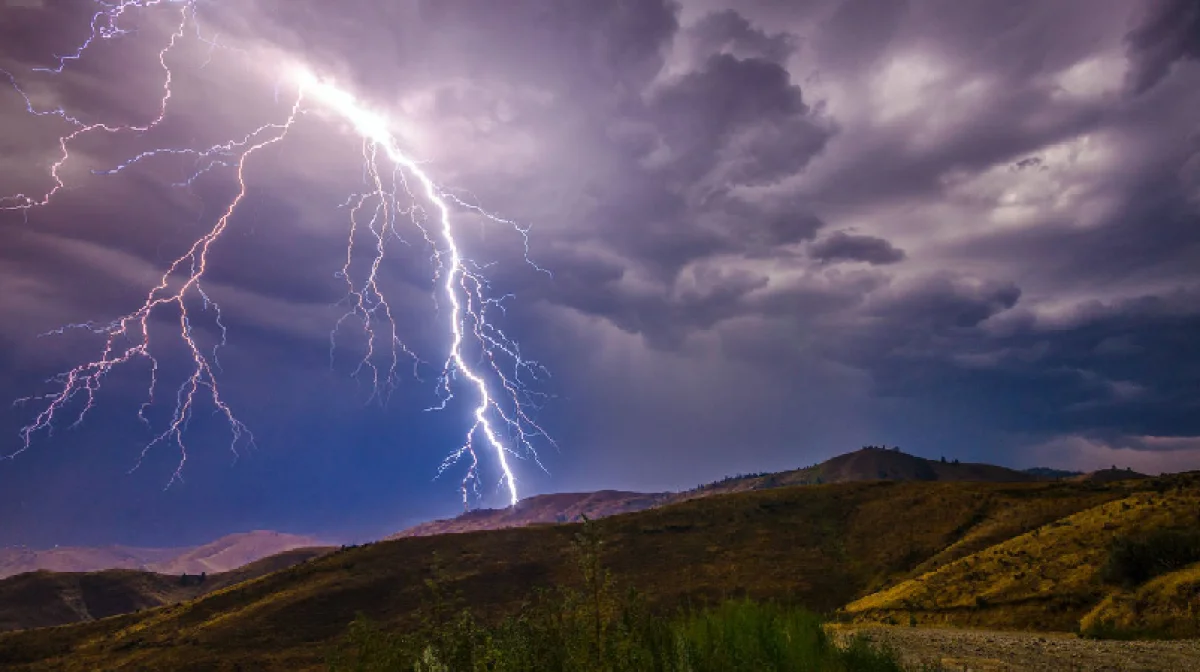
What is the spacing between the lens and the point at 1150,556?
64.7 ft

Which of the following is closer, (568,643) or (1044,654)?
(568,643)

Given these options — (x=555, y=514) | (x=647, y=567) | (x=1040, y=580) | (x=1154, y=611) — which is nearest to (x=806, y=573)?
(x=647, y=567)

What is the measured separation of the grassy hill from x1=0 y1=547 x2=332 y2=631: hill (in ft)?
83.1

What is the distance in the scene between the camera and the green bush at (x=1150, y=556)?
1912cm

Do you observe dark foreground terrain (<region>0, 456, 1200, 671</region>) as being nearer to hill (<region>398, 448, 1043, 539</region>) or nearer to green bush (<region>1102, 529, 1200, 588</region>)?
green bush (<region>1102, 529, 1200, 588</region>)

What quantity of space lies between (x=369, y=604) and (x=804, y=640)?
41030 millimetres

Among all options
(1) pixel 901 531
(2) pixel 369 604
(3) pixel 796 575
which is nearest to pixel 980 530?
(1) pixel 901 531

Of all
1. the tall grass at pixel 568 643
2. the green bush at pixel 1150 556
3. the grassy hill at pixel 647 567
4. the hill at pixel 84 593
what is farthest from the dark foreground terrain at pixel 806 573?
the hill at pixel 84 593

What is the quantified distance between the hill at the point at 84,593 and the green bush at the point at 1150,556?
272 ft

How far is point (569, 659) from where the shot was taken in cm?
563

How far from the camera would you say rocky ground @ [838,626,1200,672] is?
38.0 feet

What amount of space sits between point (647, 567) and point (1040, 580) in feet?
87.4

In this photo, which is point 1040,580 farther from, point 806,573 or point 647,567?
point 647,567

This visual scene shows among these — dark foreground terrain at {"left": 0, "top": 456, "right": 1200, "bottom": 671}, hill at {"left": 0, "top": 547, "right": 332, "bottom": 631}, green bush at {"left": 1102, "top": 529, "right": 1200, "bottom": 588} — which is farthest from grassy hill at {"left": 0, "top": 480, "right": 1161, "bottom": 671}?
hill at {"left": 0, "top": 547, "right": 332, "bottom": 631}
